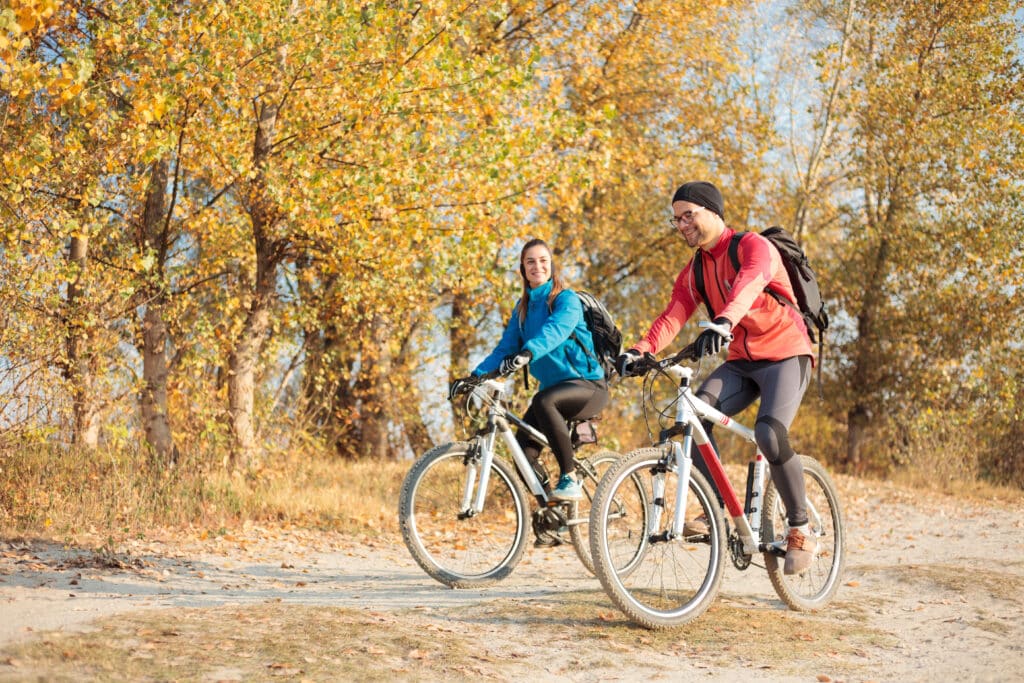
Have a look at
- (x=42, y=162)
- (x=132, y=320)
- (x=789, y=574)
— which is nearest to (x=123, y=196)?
(x=132, y=320)

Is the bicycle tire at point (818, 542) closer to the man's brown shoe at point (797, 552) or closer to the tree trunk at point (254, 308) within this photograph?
the man's brown shoe at point (797, 552)

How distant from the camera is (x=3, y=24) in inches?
251

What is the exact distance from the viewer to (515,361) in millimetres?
6414

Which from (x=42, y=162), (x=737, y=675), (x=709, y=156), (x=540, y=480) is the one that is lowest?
(x=737, y=675)

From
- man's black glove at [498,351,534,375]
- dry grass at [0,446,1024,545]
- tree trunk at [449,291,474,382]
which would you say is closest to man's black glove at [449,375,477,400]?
man's black glove at [498,351,534,375]

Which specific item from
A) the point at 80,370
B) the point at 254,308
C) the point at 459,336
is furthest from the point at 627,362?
the point at 459,336

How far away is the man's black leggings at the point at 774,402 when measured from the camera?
570 cm

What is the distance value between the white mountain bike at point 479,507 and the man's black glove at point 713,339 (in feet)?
5.73

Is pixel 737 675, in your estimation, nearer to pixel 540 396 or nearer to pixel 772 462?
pixel 772 462

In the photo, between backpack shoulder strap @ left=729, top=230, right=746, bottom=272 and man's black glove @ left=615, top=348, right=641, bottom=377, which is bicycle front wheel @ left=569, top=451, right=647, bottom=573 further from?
backpack shoulder strap @ left=729, top=230, right=746, bottom=272

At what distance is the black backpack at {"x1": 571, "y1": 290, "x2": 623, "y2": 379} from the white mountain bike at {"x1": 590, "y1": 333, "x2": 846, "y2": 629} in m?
1.06

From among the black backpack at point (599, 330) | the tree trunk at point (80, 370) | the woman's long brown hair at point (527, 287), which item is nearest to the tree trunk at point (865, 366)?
the black backpack at point (599, 330)

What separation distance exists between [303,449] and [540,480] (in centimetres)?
731

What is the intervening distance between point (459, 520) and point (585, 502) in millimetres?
1019
